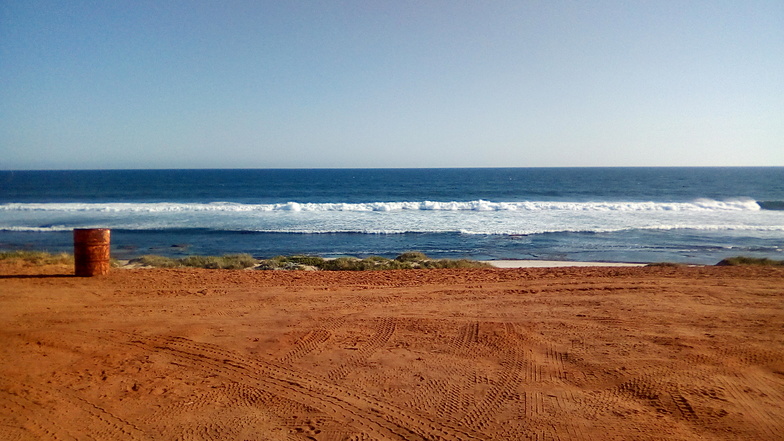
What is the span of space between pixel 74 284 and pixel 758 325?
13140mm

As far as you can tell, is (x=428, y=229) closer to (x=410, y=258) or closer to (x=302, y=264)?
(x=410, y=258)

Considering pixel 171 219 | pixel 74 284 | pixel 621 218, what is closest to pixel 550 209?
pixel 621 218

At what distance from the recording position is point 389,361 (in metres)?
6.36

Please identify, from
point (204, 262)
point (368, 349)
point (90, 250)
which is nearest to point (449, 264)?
point (204, 262)

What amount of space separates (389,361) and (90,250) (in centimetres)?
836

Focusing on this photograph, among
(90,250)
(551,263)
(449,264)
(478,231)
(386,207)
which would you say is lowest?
(551,263)

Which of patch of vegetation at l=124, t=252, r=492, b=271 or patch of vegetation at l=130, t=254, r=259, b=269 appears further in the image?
patch of vegetation at l=130, t=254, r=259, b=269

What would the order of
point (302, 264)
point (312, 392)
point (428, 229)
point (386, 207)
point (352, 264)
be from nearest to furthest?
point (312, 392), point (352, 264), point (302, 264), point (428, 229), point (386, 207)

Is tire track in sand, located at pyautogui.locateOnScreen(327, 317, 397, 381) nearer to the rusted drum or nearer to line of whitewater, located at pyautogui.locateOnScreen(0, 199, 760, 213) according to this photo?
the rusted drum

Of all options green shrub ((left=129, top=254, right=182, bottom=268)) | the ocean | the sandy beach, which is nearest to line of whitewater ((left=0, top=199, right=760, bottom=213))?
the ocean

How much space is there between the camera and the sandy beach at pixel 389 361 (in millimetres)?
4855

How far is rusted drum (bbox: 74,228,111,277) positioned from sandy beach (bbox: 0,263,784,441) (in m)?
0.57

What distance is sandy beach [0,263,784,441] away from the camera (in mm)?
4855

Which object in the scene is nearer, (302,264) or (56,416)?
(56,416)
